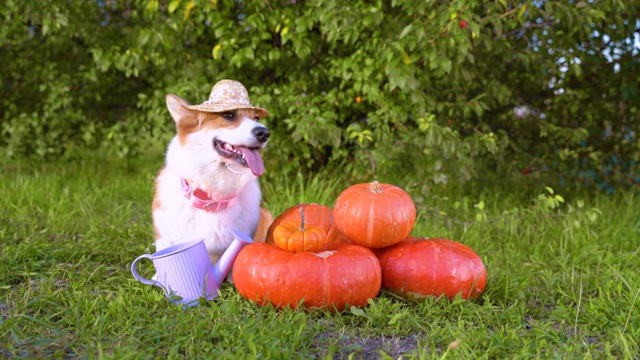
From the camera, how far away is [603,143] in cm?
540

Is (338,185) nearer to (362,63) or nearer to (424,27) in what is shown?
(362,63)

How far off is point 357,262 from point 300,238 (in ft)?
0.94

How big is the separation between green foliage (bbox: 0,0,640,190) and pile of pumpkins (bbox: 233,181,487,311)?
1.38 metres

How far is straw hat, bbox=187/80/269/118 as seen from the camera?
2.82 meters

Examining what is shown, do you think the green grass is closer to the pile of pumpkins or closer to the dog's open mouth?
the pile of pumpkins

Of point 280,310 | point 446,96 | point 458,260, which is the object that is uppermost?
point 446,96

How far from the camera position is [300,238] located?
2625mm

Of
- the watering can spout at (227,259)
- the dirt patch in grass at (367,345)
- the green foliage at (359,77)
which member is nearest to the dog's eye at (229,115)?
the watering can spout at (227,259)

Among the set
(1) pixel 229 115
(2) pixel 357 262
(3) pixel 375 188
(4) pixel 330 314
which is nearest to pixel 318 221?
(3) pixel 375 188

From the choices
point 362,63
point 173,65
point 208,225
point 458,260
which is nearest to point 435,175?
point 362,63

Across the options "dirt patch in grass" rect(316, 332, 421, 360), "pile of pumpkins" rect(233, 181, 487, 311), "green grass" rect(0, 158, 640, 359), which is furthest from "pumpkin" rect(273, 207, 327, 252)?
"dirt patch in grass" rect(316, 332, 421, 360)

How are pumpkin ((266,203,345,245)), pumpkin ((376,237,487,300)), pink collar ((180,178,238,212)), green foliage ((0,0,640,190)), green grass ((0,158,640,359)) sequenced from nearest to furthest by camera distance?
green grass ((0,158,640,359)), pumpkin ((376,237,487,300)), pink collar ((180,178,238,212)), pumpkin ((266,203,345,245)), green foliage ((0,0,640,190))

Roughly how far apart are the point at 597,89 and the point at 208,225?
161 inches

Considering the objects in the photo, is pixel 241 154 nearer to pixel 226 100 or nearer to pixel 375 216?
pixel 226 100
